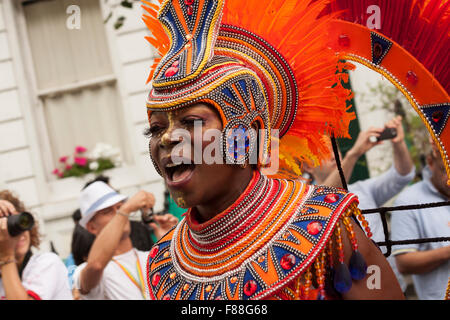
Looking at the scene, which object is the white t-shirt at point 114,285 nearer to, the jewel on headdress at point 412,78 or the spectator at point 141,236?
the spectator at point 141,236

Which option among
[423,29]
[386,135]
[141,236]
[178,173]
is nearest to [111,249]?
[141,236]

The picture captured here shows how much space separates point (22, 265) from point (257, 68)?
2.25 m

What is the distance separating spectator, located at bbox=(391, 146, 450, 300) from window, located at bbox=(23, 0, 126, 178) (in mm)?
5082

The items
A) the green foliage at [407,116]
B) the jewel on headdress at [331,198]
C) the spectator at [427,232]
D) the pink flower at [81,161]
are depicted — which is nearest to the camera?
the jewel on headdress at [331,198]

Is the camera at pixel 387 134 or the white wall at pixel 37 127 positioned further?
the white wall at pixel 37 127

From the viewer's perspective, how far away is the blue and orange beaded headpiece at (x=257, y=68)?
6.07 feet

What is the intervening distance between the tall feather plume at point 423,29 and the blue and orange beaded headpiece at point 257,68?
205 mm

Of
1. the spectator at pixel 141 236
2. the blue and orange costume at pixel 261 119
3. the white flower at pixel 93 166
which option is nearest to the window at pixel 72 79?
the white flower at pixel 93 166

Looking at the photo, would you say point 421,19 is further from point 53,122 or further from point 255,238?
point 53,122

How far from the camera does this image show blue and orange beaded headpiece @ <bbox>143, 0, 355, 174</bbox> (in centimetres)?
185

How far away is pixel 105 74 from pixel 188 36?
637cm

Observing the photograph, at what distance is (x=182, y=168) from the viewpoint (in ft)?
6.02

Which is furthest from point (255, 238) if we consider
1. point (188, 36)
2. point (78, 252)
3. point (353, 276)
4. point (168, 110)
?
point (78, 252)

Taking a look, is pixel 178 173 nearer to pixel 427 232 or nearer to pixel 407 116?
pixel 427 232
